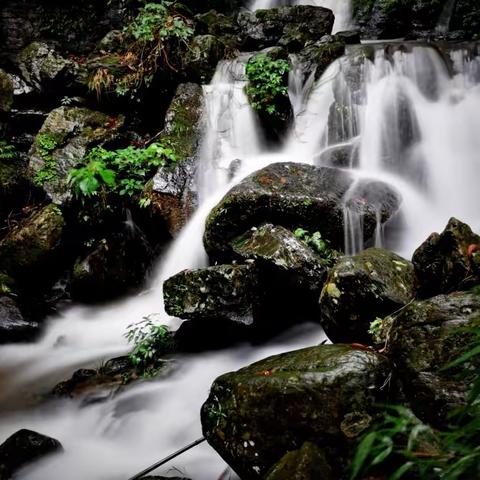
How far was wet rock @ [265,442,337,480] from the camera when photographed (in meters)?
2.08

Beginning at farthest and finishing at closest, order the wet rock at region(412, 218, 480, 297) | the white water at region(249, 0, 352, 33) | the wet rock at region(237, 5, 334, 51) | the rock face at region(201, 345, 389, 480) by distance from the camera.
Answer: the white water at region(249, 0, 352, 33) < the wet rock at region(237, 5, 334, 51) < the wet rock at region(412, 218, 480, 297) < the rock face at region(201, 345, 389, 480)

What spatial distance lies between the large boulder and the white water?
868 cm

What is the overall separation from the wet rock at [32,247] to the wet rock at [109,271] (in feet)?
1.66

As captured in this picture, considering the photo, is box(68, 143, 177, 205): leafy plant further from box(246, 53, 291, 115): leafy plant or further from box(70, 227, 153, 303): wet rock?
box(246, 53, 291, 115): leafy plant

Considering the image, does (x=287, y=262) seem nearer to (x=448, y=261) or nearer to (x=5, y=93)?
(x=448, y=261)

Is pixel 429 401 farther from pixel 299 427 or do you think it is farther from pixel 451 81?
pixel 451 81

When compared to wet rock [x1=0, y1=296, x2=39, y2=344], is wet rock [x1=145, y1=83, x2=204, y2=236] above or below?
above

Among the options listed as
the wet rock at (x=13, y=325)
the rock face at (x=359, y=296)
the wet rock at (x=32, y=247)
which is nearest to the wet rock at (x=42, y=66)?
A: the wet rock at (x=32, y=247)

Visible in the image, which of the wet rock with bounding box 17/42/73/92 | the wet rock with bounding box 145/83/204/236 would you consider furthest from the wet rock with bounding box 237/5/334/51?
the wet rock with bounding box 17/42/73/92

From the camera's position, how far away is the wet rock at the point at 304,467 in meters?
2.08

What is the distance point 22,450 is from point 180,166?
482cm

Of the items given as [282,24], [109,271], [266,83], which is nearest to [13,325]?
[109,271]

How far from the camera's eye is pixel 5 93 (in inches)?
321

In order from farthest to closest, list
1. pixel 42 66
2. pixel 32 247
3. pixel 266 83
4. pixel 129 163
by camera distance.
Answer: pixel 42 66, pixel 266 83, pixel 129 163, pixel 32 247
